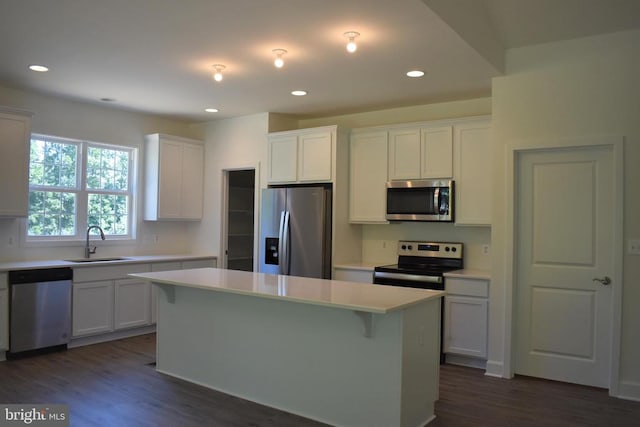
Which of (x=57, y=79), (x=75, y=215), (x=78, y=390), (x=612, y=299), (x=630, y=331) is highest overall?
(x=57, y=79)

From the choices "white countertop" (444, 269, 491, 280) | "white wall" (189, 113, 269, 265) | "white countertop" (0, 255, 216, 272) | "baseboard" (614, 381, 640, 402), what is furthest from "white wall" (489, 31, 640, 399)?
"white countertop" (0, 255, 216, 272)

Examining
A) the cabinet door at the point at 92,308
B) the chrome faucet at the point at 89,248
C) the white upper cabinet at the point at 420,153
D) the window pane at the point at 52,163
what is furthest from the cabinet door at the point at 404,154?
the window pane at the point at 52,163

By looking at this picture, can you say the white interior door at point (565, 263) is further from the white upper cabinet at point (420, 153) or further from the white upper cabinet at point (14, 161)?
the white upper cabinet at point (14, 161)

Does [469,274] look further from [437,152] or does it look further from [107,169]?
[107,169]

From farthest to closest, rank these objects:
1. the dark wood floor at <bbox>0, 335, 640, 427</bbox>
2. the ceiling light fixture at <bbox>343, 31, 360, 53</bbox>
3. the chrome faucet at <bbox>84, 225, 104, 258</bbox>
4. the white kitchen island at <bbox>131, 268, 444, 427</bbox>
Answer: the chrome faucet at <bbox>84, 225, 104, 258</bbox>
the ceiling light fixture at <bbox>343, 31, 360, 53</bbox>
the dark wood floor at <bbox>0, 335, 640, 427</bbox>
the white kitchen island at <bbox>131, 268, 444, 427</bbox>

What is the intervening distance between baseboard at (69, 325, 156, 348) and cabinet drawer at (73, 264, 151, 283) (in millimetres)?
621

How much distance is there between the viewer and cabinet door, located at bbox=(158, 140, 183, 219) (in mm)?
6059

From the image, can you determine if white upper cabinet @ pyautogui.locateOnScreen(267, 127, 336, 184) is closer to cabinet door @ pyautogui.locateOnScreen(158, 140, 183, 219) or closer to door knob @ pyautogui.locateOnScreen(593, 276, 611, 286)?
cabinet door @ pyautogui.locateOnScreen(158, 140, 183, 219)

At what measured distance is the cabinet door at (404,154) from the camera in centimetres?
502

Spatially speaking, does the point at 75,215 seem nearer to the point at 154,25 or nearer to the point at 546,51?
the point at 154,25

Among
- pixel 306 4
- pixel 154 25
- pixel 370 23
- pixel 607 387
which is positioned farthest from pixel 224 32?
pixel 607 387

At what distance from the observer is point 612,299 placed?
3.80m

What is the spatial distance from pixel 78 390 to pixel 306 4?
3234 mm

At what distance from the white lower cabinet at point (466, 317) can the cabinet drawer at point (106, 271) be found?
3331 mm
